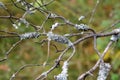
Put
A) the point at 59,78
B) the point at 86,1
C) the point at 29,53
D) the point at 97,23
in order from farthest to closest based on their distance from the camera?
the point at 86,1
the point at 97,23
the point at 29,53
the point at 59,78

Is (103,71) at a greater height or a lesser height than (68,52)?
lesser

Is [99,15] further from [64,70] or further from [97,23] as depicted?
[64,70]

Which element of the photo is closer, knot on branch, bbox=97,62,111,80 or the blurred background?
knot on branch, bbox=97,62,111,80

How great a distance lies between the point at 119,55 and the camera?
3.54 metres

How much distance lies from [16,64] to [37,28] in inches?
72.3

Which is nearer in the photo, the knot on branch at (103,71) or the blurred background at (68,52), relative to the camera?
the knot on branch at (103,71)

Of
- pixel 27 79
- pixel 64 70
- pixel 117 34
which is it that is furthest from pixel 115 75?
pixel 64 70

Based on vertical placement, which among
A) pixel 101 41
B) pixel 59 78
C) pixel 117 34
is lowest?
pixel 59 78

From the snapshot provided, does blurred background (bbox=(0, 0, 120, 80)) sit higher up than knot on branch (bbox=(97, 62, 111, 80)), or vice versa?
blurred background (bbox=(0, 0, 120, 80))

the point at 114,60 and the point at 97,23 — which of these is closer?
the point at 114,60

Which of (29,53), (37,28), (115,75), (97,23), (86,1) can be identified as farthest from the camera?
(86,1)

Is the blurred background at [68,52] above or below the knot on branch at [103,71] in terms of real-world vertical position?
above

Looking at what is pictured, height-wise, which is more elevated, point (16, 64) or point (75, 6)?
point (75, 6)

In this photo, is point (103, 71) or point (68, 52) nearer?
point (103, 71)
